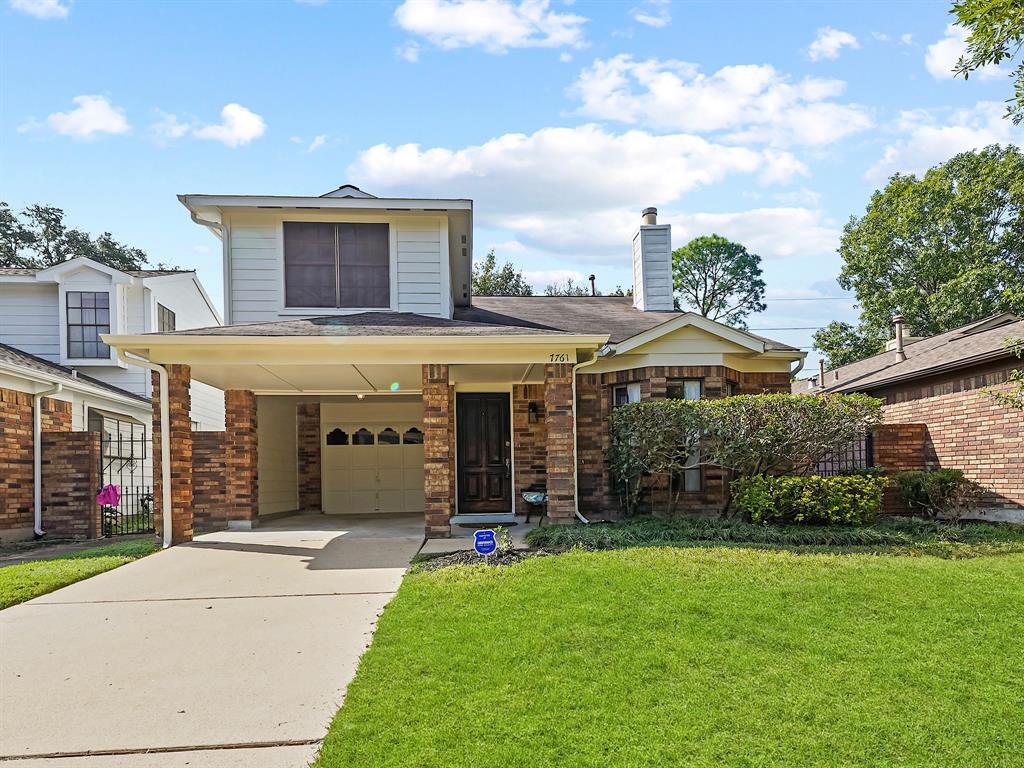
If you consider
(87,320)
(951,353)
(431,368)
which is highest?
(87,320)

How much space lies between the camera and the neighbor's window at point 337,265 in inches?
439

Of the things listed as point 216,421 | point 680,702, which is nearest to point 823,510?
point 680,702

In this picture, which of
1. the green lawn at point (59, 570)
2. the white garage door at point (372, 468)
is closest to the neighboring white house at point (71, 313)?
the white garage door at point (372, 468)

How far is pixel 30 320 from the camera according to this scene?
45.0 ft

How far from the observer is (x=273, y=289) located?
1102 cm

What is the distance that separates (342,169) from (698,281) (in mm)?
31202

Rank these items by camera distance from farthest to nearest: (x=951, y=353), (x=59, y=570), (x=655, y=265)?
1. (x=655, y=265)
2. (x=951, y=353)
3. (x=59, y=570)

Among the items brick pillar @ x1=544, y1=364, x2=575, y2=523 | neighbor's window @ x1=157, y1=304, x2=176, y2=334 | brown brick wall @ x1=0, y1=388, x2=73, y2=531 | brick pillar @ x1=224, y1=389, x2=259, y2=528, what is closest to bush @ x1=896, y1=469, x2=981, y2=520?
brick pillar @ x1=544, y1=364, x2=575, y2=523

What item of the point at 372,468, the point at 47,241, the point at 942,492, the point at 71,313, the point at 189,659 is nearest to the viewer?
the point at 189,659

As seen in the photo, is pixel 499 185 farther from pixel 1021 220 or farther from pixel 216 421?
pixel 1021 220

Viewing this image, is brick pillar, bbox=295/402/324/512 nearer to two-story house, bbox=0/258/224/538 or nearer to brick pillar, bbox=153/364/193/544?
two-story house, bbox=0/258/224/538

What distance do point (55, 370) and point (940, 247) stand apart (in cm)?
2749

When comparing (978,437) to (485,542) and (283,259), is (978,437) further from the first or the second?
(283,259)

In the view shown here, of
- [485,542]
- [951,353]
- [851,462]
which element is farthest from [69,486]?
[951,353]
